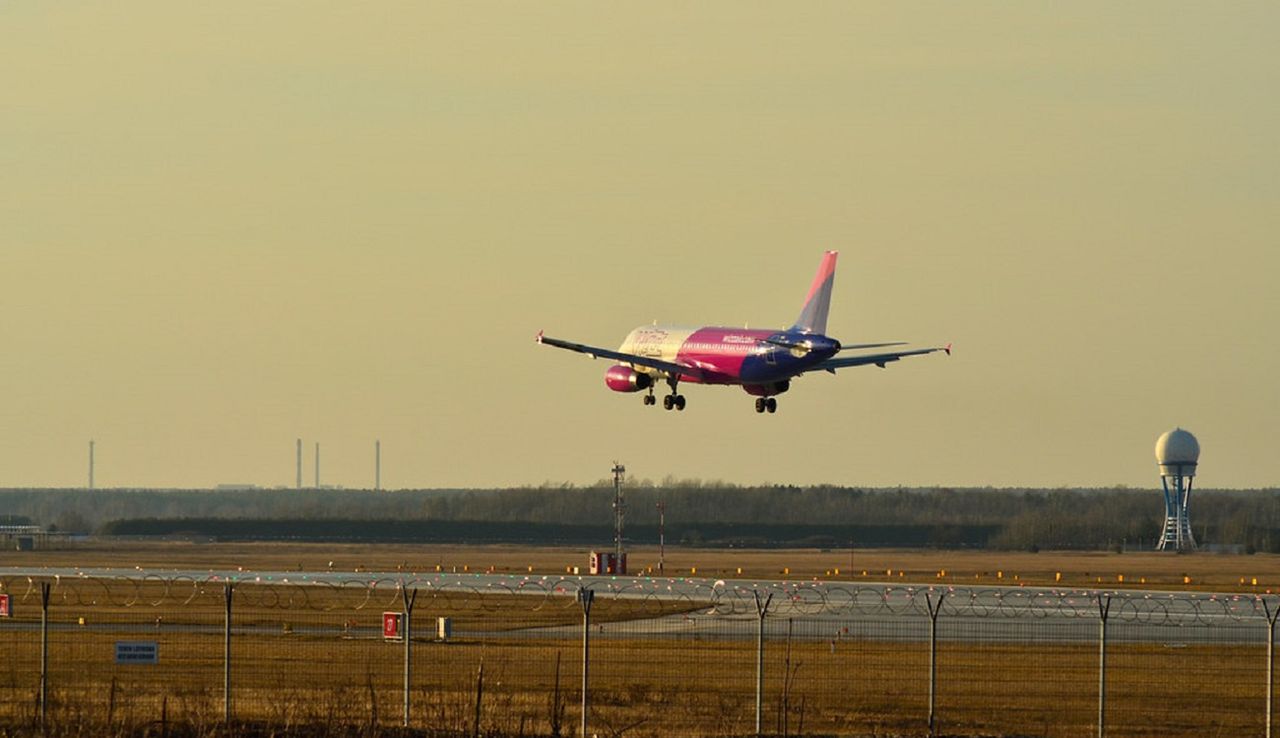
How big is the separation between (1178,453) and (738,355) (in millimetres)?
88765

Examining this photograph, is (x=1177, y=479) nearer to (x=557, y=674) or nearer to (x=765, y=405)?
(x=765, y=405)

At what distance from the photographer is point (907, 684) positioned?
5453cm

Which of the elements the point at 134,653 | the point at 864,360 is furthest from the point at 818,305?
the point at 134,653

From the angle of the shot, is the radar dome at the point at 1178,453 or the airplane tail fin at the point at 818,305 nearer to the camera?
the airplane tail fin at the point at 818,305

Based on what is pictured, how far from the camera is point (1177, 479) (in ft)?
602

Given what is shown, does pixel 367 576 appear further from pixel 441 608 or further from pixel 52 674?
pixel 52 674

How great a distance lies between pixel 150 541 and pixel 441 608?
4553 inches

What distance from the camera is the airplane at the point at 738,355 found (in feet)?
340

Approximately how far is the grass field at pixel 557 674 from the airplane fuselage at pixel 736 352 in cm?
1610

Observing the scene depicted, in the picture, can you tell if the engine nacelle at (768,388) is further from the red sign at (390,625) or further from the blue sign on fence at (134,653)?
the blue sign on fence at (134,653)

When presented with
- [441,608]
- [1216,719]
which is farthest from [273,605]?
[1216,719]

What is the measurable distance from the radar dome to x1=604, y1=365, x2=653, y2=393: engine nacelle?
84.1 metres

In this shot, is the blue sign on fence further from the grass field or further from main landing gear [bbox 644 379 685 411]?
main landing gear [bbox 644 379 685 411]

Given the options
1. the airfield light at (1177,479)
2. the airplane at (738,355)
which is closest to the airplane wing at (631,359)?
the airplane at (738,355)
